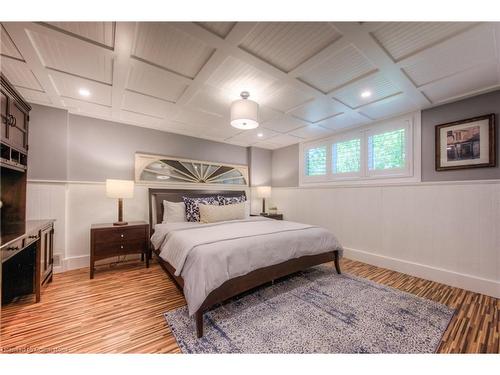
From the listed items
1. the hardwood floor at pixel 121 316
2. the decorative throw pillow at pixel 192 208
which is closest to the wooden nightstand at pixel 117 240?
the hardwood floor at pixel 121 316

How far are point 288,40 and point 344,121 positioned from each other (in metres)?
2.13

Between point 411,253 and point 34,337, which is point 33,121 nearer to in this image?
point 34,337

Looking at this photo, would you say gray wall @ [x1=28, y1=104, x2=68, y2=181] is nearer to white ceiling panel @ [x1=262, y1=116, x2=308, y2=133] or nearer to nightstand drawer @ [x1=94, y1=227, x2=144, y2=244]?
nightstand drawer @ [x1=94, y1=227, x2=144, y2=244]

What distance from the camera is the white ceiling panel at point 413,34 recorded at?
1385mm

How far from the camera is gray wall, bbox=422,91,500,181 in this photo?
228 centimetres

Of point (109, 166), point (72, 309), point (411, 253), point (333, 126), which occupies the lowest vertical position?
point (72, 309)

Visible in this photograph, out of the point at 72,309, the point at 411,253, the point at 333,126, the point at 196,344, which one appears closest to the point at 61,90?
the point at 72,309

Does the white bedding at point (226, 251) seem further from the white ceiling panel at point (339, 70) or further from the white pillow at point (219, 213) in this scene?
the white ceiling panel at point (339, 70)

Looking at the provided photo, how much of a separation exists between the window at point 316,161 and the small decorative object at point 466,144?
1756mm

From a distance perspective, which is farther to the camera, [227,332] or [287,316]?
[287,316]

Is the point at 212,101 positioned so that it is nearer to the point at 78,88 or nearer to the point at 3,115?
the point at 78,88

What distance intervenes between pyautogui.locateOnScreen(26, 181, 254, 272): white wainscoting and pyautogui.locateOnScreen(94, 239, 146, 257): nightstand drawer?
0.61 metres

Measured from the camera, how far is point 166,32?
144 cm

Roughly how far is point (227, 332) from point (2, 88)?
2.75 meters
